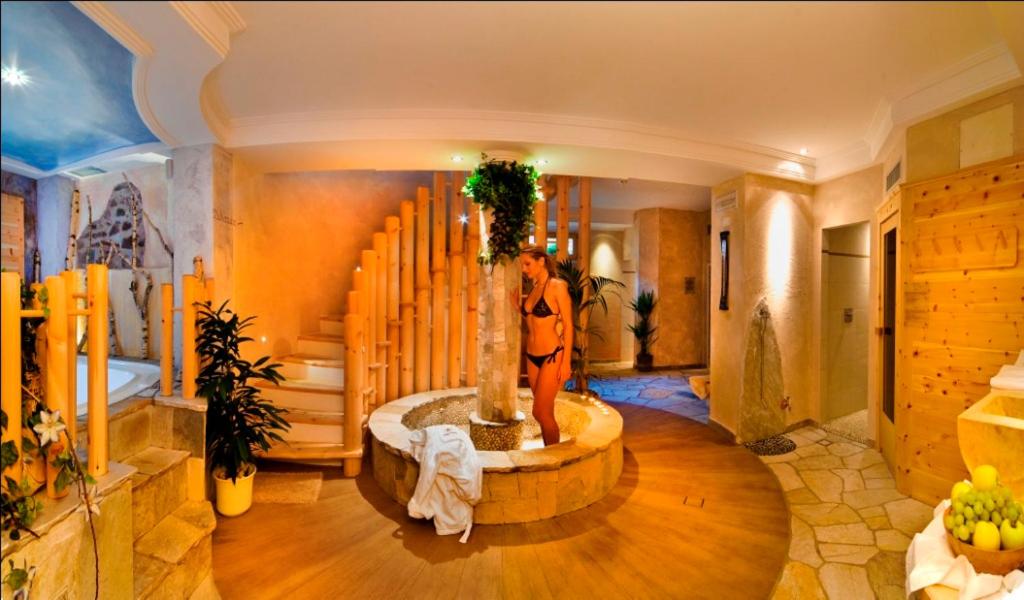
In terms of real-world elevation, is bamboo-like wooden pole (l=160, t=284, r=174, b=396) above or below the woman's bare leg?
above

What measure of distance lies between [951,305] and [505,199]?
3.05 metres

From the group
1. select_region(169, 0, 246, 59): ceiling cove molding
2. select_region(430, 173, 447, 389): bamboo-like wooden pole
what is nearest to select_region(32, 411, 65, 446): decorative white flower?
select_region(169, 0, 246, 59): ceiling cove molding

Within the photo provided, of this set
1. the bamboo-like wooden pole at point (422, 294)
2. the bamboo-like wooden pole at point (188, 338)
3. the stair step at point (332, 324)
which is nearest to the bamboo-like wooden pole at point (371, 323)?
the bamboo-like wooden pole at point (422, 294)

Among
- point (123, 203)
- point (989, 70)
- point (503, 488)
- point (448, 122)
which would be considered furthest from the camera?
point (448, 122)

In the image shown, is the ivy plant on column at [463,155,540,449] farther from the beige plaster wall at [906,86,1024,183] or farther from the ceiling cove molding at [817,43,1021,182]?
the beige plaster wall at [906,86,1024,183]

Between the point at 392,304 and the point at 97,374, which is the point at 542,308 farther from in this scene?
the point at 97,374

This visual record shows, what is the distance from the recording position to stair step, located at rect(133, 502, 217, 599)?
188 cm

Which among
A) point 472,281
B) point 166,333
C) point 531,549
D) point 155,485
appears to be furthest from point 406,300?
point 531,549

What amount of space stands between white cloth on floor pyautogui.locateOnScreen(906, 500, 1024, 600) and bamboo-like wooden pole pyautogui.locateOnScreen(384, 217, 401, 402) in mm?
3833

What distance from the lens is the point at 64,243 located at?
153 centimetres

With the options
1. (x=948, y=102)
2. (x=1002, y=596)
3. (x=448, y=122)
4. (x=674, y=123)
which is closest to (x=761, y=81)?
(x=674, y=123)

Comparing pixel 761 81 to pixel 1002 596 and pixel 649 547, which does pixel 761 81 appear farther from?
pixel 649 547

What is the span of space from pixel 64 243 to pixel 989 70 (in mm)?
4438

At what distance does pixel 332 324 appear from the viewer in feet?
15.6
